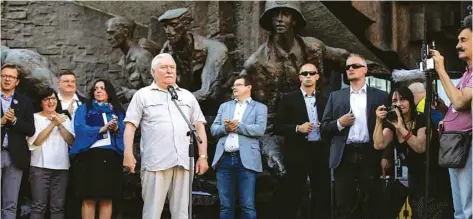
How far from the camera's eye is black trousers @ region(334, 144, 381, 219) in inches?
350

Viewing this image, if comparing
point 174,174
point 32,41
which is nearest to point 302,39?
point 174,174

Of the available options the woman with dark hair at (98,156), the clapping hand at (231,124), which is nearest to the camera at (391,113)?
the clapping hand at (231,124)

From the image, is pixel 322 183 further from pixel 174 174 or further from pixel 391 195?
pixel 174 174

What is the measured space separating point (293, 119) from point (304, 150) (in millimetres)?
383

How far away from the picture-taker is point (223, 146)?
9625mm

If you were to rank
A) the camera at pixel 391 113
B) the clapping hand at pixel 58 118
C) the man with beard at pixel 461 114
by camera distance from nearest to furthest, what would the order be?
the man with beard at pixel 461 114, the camera at pixel 391 113, the clapping hand at pixel 58 118

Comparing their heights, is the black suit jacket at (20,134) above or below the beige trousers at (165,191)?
above

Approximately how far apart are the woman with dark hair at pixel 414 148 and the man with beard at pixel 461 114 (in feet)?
2.35

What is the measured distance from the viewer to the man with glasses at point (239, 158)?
9.46m

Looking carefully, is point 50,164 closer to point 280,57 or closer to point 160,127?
point 160,127

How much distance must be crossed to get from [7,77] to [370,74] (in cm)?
501

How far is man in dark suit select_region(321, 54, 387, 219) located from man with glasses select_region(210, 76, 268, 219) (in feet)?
2.90

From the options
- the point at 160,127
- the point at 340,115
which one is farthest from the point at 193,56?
the point at 160,127

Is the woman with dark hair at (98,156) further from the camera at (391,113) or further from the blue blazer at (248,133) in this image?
the camera at (391,113)
